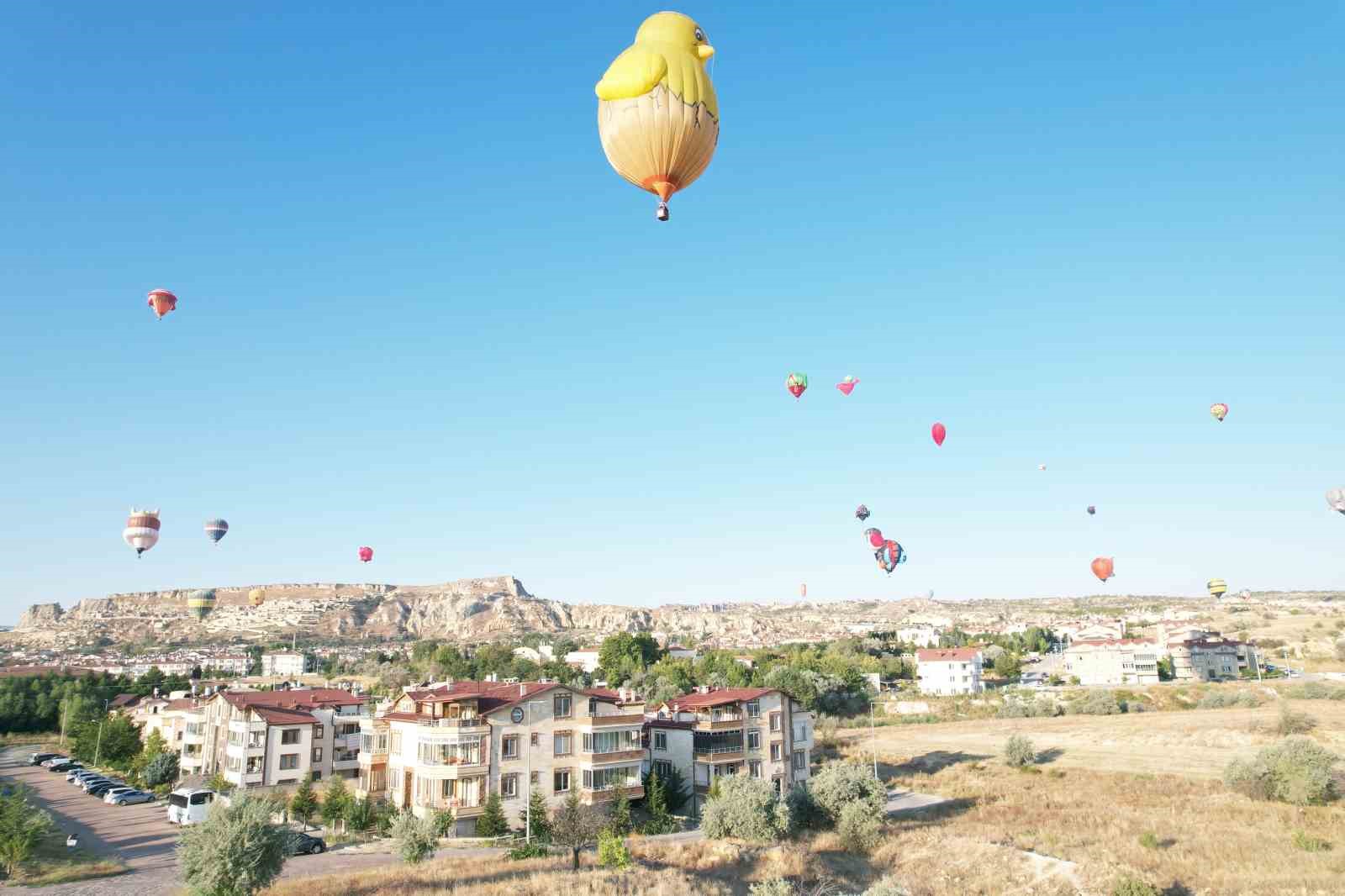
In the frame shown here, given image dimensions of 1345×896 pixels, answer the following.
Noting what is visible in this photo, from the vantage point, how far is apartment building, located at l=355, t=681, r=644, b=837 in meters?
39.8

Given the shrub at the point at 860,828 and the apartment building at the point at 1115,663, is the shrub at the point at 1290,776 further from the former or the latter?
the apartment building at the point at 1115,663

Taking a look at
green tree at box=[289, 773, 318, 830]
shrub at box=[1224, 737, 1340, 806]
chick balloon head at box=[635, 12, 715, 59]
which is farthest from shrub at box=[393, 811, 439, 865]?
shrub at box=[1224, 737, 1340, 806]

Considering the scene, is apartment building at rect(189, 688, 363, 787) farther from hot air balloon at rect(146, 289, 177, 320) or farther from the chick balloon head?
the chick balloon head

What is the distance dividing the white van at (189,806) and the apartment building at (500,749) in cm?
765

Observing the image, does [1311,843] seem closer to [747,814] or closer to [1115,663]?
[747,814]

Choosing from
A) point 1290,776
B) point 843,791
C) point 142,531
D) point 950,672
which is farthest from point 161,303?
point 950,672

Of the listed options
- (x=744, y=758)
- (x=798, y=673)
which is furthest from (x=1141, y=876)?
(x=798, y=673)

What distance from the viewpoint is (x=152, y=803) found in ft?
170

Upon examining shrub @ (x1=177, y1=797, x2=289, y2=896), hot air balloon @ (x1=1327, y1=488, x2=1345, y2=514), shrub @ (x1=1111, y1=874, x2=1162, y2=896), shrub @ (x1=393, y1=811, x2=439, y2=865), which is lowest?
shrub @ (x1=1111, y1=874, x2=1162, y2=896)

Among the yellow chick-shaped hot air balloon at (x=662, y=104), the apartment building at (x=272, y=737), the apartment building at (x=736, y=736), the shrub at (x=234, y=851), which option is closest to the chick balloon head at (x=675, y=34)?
the yellow chick-shaped hot air balloon at (x=662, y=104)

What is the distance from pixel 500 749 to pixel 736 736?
530 inches

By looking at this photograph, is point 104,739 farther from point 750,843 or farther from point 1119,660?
point 1119,660

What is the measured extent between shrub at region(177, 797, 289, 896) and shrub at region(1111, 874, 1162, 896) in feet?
89.8

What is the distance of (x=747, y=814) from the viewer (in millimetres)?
37250
